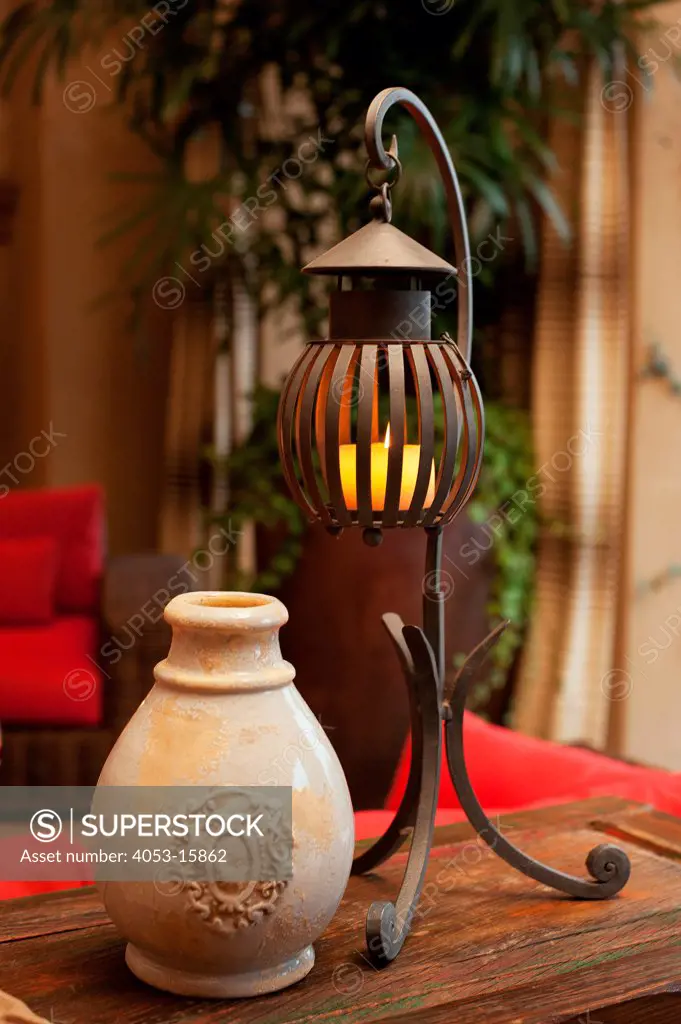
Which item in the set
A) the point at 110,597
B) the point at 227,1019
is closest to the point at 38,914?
the point at 227,1019

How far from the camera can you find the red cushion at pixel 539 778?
1511 mm

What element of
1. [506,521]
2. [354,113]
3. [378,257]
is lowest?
[506,521]

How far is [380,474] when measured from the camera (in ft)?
3.66

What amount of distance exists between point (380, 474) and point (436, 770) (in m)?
0.30

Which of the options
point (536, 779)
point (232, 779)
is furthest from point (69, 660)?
point (232, 779)

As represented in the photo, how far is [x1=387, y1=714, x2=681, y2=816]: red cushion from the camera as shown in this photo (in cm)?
151

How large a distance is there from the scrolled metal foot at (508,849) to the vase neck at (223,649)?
0.27 m

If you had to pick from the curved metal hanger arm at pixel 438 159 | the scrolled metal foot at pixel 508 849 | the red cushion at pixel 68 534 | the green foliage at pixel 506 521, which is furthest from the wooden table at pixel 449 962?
the red cushion at pixel 68 534

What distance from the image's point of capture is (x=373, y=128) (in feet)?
3.51

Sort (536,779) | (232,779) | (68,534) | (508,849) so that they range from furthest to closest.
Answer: (68,534) → (536,779) → (508,849) → (232,779)

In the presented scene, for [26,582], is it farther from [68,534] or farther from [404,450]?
[404,450]

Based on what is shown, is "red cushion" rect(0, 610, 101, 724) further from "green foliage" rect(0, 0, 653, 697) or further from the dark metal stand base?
the dark metal stand base

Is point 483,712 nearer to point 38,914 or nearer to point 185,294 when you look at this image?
point 185,294

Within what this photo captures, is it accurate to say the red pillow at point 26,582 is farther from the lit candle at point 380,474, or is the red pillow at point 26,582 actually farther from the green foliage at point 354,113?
the lit candle at point 380,474
